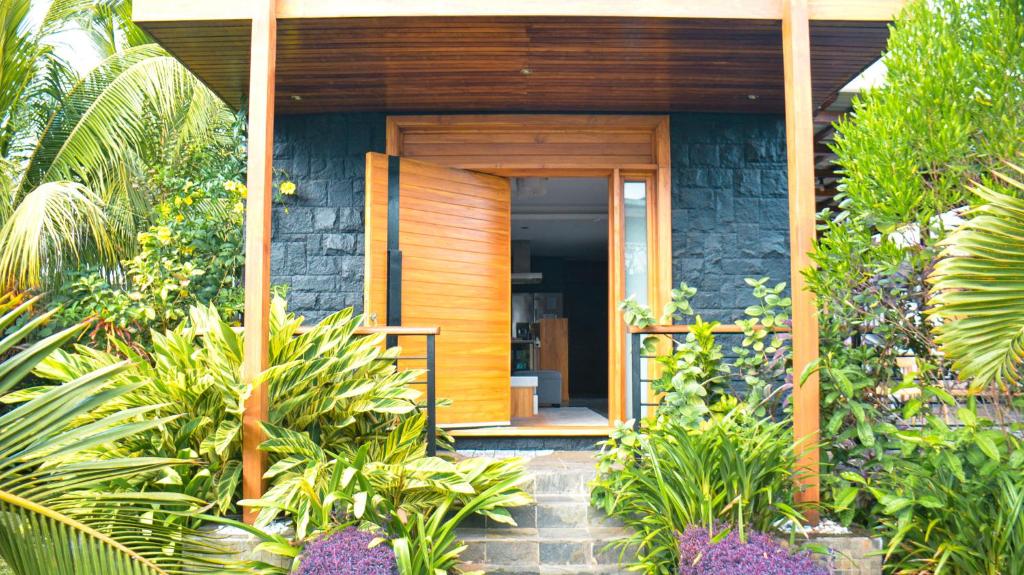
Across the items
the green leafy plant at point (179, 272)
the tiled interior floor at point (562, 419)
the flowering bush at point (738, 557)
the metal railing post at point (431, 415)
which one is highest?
the green leafy plant at point (179, 272)

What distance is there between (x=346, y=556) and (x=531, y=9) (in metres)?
2.78

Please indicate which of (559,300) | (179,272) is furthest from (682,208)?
(559,300)

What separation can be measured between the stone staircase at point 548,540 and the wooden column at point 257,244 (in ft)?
3.55

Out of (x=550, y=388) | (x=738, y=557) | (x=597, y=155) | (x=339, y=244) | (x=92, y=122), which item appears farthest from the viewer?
(x=550, y=388)

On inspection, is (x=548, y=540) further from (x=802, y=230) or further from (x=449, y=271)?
(x=449, y=271)

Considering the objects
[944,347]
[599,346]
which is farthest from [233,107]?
[599,346]

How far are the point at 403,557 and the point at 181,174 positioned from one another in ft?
19.0

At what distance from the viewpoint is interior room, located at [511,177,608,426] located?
7.52 metres

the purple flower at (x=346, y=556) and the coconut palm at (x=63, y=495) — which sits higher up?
the coconut palm at (x=63, y=495)

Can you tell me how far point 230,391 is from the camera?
12.1 feet

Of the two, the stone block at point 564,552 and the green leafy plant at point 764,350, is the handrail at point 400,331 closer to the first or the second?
the stone block at point 564,552

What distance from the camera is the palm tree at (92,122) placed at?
6883 millimetres

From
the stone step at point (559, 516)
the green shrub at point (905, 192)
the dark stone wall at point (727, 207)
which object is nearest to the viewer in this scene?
the green shrub at point (905, 192)

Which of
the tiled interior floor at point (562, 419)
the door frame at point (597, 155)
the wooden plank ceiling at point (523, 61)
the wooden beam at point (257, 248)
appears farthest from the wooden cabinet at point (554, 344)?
the wooden beam at point (257, 248)
